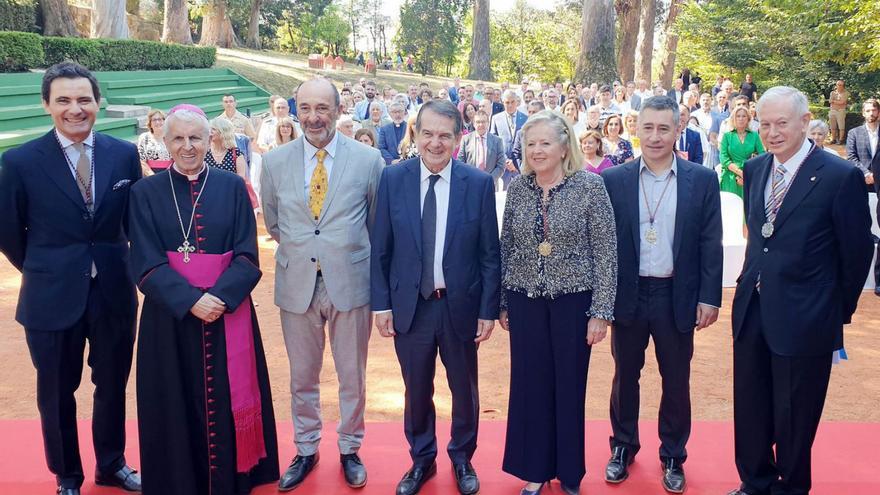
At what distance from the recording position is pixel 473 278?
11.7 feet

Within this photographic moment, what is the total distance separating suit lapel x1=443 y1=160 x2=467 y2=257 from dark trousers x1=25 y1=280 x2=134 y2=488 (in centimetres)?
162

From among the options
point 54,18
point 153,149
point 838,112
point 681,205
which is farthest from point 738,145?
point 54,18

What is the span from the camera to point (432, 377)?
3717 millimetres

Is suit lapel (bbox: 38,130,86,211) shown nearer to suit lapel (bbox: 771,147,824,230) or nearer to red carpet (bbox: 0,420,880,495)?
red carpet (bbox: 0,420,880,495)

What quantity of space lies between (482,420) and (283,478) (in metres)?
1.48

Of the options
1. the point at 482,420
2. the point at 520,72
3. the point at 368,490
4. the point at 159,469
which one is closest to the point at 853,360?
the point at 482,420

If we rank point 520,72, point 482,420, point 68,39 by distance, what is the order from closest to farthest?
point 482,420 → point 68,39 → point 520,72

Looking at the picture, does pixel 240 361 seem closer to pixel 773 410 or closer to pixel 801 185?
pixel 773 410

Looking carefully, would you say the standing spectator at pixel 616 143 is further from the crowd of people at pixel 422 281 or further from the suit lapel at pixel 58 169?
the suit lapel at pixel 58 169

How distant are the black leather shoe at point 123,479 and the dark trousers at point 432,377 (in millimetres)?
1382

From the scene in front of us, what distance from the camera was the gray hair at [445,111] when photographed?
346 centimetres

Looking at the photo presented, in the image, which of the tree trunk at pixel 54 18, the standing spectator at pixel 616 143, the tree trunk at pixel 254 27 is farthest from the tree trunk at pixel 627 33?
the standing spectator at pixel 616 143

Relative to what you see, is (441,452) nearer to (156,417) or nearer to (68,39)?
(156,417)

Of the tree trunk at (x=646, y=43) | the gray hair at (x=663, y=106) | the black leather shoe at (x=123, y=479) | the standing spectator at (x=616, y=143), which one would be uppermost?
the tree trunk at (x=646, y=43)
